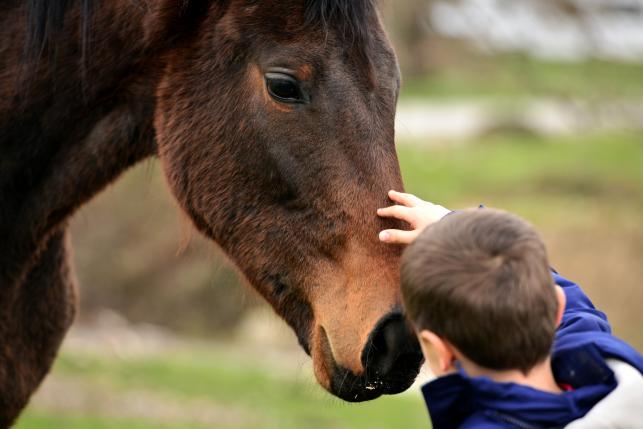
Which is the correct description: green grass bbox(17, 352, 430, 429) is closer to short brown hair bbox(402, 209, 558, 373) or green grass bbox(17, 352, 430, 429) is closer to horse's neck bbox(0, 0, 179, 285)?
horse's neck bbox(0, 0, 179, 285)

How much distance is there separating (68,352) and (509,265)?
333 inches

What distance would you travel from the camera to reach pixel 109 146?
11.2 ft

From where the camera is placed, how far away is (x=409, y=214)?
2783mm

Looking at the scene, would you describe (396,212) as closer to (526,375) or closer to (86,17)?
(526,375)

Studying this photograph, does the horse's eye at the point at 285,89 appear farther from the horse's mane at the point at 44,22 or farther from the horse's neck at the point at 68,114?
the horse's mane at the point at 44,22

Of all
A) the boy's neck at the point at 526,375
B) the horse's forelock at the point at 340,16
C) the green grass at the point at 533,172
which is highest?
the horse's forelock at the point at 340,16

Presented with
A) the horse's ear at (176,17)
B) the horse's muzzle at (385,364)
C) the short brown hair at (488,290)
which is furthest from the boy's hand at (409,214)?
the horse's ear at (176,17)

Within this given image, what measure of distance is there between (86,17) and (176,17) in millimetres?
334

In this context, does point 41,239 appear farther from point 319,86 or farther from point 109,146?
point 319,86

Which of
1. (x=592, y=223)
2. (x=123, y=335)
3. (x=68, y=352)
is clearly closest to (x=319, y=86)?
(x=68, y=352)

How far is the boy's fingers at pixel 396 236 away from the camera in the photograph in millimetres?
2727

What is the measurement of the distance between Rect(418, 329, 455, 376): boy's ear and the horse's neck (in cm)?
155

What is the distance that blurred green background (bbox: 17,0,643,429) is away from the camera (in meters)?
8.84

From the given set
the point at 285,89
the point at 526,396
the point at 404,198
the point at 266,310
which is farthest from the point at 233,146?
the point at 266,310
